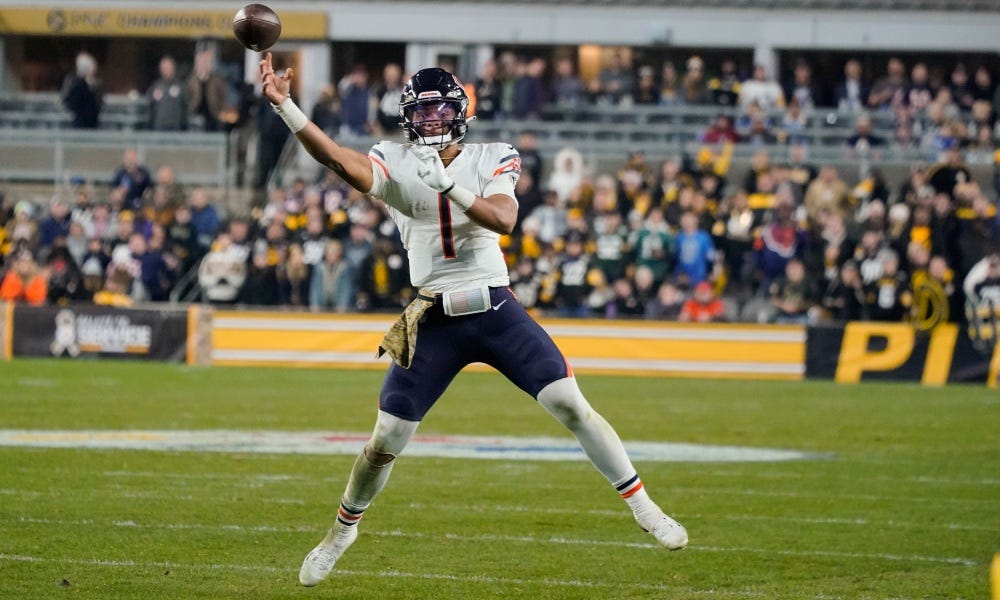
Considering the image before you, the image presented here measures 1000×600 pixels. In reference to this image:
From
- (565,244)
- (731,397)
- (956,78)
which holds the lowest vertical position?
(731,397)

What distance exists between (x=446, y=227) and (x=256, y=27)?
1.03 m

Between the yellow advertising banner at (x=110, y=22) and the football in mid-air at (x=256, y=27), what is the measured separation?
23.9m

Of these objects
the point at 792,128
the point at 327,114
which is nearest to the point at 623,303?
the point at 792,128

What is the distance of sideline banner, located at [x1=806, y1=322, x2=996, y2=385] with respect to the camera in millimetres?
17422

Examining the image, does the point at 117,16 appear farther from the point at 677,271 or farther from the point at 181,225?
the point at 677,271

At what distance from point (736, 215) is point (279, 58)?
1306cm

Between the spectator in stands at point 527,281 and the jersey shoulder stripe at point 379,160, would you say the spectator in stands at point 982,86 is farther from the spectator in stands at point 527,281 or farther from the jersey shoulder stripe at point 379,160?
the jersey shoulder stripe at point 379,160

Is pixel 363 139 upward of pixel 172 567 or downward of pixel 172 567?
upward

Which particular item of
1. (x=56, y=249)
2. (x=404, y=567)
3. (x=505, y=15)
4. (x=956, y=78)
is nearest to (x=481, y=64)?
(x=505, y=15)

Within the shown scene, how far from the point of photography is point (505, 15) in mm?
28547

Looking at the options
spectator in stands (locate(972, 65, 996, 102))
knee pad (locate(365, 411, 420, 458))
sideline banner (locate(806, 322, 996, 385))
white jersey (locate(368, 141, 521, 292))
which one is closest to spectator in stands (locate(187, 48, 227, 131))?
sideline banner (locate(806, 322, 996, 385))

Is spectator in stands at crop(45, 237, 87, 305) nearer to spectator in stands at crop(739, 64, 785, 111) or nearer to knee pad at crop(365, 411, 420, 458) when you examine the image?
spectator in stands at crop(739, 64, 785, 111)

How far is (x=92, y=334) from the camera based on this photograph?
19.1 meters

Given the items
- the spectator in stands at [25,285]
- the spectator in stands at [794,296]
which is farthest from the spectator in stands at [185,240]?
the spectator in stands at [794,296]
